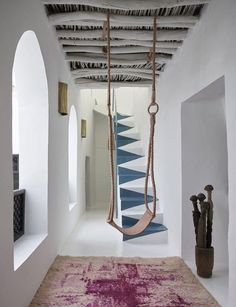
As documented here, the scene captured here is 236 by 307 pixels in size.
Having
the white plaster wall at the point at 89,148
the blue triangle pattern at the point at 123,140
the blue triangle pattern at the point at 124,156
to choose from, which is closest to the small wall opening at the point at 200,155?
the blue triangle pattern at the point at 124,156

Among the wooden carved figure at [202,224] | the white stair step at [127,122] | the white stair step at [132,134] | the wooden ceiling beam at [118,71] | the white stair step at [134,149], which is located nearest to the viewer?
the wooden carved figure at [202,224]

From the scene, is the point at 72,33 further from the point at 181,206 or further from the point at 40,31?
the point at 181,206

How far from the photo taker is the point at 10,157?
1.72 metres

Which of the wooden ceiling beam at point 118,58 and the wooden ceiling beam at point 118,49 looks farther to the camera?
the wooden ceiling beam at point 118,58

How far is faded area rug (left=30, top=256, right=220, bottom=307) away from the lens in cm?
222

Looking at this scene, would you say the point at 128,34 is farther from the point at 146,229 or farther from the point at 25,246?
the point at 146,229

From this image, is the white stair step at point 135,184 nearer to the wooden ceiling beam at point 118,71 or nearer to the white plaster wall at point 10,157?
the white plaster wall at point 10,157

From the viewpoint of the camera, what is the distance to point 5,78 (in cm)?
162

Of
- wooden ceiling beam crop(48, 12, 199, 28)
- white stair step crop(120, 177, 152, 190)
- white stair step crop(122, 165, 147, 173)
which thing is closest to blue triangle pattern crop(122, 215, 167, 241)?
white stair step crop(120, 177, 152, 190)

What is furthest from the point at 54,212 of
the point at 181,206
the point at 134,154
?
the point at 134,154

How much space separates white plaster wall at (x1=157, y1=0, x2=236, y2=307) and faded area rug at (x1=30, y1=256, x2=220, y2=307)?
45 centimetres

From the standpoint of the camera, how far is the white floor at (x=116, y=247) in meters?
2.73

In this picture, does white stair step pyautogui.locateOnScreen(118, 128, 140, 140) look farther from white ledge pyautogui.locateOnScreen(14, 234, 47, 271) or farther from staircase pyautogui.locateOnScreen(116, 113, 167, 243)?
white ledge pyautogui.locateOnScreen(14, 234, 47, 271)

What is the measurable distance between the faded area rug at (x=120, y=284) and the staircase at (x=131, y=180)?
2.99ft
